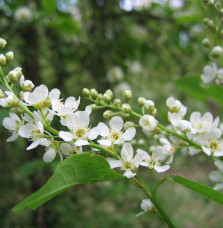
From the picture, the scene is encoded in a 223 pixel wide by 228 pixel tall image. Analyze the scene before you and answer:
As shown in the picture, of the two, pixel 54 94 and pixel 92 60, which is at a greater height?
pixel 54 94

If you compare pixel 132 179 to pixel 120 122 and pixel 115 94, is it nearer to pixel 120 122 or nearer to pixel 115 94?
pixel 120 122

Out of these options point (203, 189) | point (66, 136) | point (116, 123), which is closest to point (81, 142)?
point (66, 136)

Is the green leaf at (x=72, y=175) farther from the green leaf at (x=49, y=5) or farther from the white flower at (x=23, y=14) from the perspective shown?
the white flower at (x=23, y=14)

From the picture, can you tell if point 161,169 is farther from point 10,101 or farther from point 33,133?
point 10,101

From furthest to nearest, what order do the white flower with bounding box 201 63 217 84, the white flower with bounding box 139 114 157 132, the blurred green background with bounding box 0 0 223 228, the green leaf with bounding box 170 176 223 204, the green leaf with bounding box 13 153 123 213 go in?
the blurred green background with bounding box 0 0 223 228, the white flower with bounding box 201 63 217 84, the white flower with bounding box 139 114 157 132, the green leaf with bounding box 170 176 223 204, the green leaf with bounding box 13 153 123 213

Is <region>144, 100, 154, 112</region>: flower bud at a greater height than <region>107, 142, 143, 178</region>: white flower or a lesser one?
greater

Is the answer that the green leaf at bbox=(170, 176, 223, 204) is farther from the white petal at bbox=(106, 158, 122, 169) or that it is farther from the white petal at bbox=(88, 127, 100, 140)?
the white petal at bbox=(88, 127, 100, 140)

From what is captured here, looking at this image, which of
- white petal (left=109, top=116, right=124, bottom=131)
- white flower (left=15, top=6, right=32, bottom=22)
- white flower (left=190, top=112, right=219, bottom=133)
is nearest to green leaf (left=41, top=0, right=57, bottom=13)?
white flower (left=15, top=6, right=32, bottom=22)
